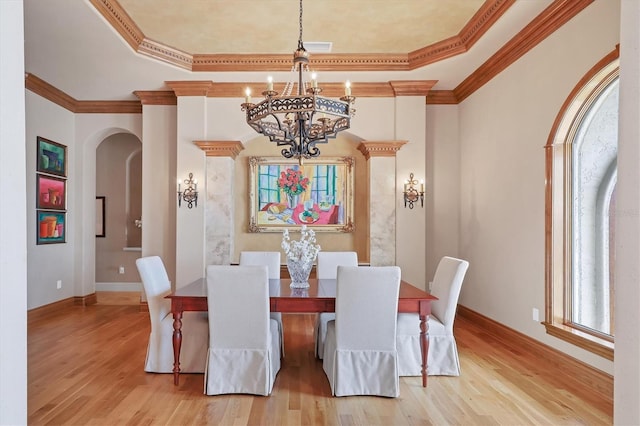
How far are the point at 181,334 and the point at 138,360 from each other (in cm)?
83

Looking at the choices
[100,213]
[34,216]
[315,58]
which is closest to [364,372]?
[315,58]

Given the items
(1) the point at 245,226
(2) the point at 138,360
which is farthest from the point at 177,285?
(2) the point at 138,360

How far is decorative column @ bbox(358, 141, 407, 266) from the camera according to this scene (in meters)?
5.20

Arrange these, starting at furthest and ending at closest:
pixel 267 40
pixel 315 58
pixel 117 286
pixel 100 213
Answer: pixel 100 213, pixel 117 286, pixel 315 58, pixel 267 40

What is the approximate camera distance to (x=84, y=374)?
3242mm

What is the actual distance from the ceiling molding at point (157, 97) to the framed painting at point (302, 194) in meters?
1.32

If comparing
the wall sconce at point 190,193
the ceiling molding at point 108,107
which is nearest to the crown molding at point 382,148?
the wall sconce at point 190,193

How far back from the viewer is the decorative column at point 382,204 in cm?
520

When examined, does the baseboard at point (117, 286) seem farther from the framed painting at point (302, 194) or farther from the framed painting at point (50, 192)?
the framed painting at point (302, 194)

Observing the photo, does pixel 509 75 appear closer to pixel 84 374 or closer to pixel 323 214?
pixel 323 214

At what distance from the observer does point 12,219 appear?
1.17 meters

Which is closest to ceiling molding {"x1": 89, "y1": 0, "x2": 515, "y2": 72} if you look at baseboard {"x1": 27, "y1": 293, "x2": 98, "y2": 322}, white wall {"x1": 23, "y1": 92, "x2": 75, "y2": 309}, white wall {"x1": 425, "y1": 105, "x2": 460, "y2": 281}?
white wall {"x1": 425, "y1": 105, "x2": 460, "y2": 281}

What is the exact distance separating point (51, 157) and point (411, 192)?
15.7 feet

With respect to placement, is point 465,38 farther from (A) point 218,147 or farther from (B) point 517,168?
(A) point 218,147
